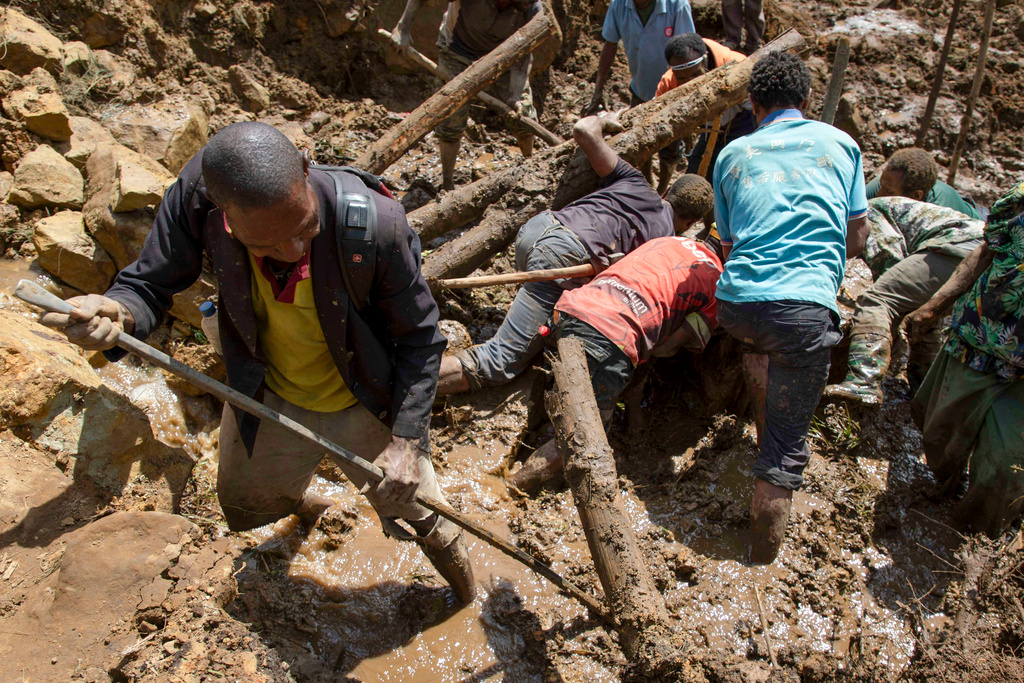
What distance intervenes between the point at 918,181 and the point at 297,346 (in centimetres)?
434

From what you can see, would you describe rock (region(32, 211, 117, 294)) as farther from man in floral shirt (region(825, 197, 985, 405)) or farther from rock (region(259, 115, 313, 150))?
man in floral shirt (region(825, 197, 985, 405))

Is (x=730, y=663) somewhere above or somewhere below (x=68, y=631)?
below

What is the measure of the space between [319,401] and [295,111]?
4527mm

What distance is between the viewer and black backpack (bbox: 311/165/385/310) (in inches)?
72.1

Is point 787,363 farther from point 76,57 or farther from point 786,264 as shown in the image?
point 76,57

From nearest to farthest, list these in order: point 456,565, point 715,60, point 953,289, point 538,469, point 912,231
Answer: point 456,565 → point 538,469 → point 953,289 → point 912,231 → point 715,60

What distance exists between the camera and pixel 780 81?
3086 millimetres

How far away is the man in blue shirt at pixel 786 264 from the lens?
281 centimetres

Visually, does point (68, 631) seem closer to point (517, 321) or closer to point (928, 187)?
point (517, 321)

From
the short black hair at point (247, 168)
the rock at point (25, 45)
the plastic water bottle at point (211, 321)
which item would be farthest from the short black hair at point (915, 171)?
the rock at point (25, 45)

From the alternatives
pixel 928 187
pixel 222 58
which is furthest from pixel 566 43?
pixel 928 187

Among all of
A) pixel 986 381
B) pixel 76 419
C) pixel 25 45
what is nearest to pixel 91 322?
pixel 76 419

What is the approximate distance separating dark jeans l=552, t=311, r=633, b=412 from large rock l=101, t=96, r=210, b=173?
2.80 meters

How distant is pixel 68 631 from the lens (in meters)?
1.97
